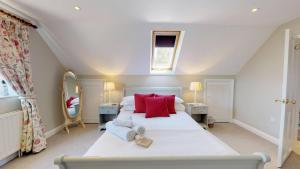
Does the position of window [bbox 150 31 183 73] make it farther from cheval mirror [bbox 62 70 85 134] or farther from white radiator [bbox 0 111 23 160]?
white radiator [bbox 0 111 23 160]

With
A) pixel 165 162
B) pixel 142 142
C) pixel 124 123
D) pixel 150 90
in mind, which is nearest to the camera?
pixel 165 162

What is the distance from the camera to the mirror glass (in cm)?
412

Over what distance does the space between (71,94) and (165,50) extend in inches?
96.4

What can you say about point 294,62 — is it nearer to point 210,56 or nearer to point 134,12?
point 210,56

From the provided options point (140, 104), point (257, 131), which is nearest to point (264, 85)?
→ point (257, 131)

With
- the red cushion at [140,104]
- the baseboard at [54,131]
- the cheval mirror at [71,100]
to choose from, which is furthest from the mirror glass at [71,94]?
the red cushion at [140,104]

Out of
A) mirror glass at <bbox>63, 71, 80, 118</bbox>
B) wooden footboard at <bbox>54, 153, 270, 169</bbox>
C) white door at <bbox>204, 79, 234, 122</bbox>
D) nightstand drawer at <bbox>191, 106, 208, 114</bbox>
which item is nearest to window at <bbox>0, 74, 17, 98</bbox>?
mirror glass at <bbox>63, 71, 80, 118</bbox>

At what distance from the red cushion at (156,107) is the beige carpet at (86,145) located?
1.23 m

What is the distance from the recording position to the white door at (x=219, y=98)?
466 centimetres

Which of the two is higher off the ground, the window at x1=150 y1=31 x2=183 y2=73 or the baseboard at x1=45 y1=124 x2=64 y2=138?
the window at x1=150 y1=31 x2=183 y2=73

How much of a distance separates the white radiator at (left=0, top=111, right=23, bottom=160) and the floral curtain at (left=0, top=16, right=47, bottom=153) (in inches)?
3.1

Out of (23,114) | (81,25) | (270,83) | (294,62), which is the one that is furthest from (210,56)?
(23,114)

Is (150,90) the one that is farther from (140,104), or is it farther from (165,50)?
(165,50)

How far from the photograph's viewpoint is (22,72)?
2.79 metres
